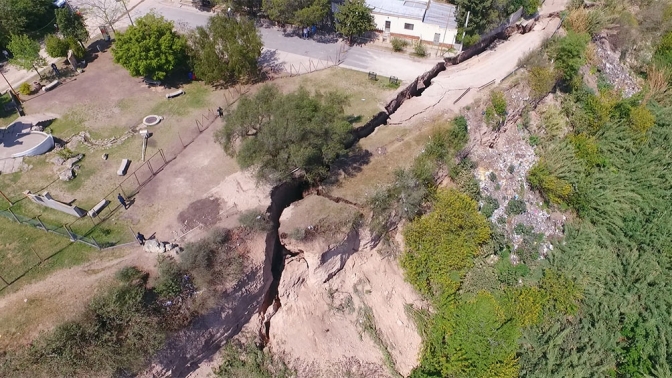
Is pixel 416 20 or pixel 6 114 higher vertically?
pixel 416 20

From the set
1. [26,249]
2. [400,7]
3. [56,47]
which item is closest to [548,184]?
[400,7]

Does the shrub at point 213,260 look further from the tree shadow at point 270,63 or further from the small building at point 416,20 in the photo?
the small building at point 416,20

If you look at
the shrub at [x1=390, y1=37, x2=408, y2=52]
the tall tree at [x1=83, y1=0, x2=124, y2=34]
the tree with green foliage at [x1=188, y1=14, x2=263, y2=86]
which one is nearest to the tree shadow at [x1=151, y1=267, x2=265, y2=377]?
the tree with green foliage at [x1=188, y1=14, x2=263, y2=86]

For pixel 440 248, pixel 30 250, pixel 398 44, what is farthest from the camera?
pixel 398 44

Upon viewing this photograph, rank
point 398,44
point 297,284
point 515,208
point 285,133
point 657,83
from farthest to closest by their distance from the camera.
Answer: point 657,83
point 398,44
point 515,208
point 297,284
point 285,133

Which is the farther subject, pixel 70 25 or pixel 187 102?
pixel 70 25

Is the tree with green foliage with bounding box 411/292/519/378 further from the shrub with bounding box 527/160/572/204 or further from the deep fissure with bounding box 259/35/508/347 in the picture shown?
the shrub with bounding box 527/160/572/204

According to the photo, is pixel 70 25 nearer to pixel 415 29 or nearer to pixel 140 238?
pixel 140 238
